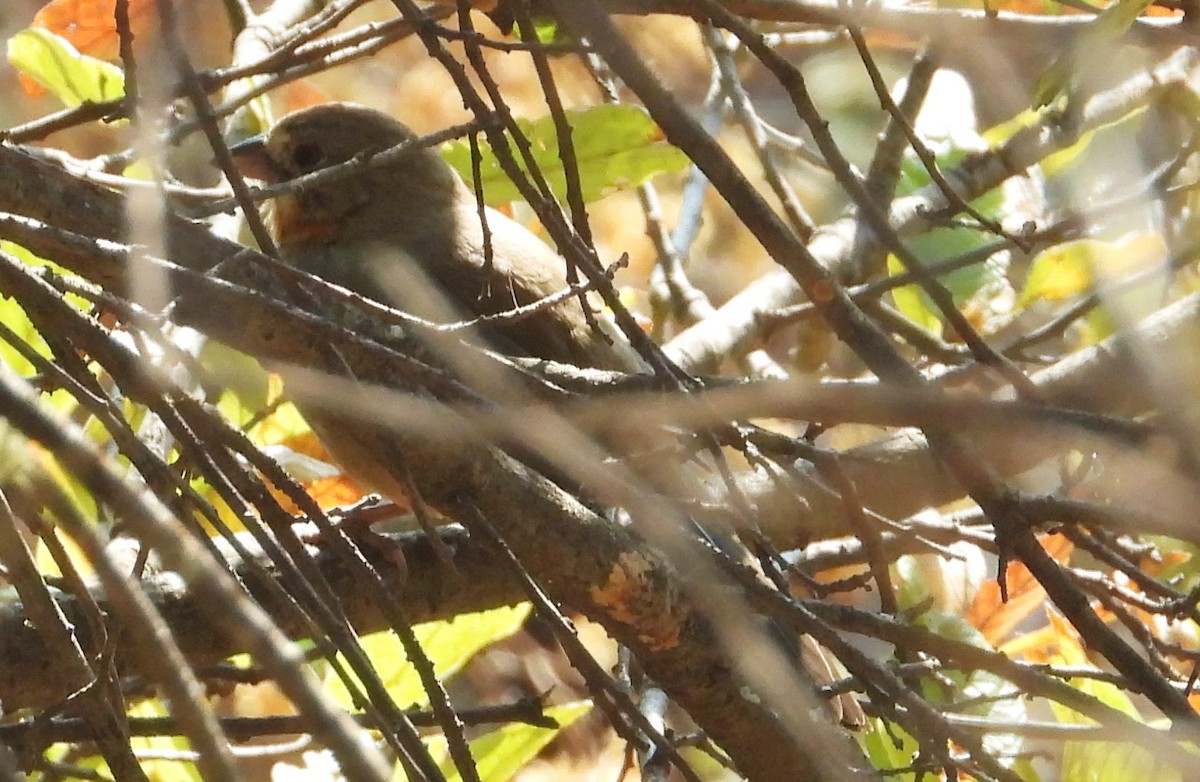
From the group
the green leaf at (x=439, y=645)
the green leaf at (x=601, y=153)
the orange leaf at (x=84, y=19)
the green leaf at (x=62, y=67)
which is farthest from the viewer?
the orange leaf at (x=84, y=19)

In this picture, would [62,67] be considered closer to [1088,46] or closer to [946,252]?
[946,252]

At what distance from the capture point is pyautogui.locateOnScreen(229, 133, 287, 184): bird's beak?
3.59m

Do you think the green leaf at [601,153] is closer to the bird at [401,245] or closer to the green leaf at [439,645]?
the bird at [401,245]

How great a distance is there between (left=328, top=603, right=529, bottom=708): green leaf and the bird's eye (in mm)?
1352

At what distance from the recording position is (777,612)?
172 centimetres

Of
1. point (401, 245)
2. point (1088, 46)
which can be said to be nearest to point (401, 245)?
point (401, 245)

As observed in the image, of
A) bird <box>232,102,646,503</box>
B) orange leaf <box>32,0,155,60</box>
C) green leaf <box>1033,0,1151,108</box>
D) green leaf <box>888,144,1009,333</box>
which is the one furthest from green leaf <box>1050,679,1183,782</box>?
orange leaf <box>32,0,155,60</box>

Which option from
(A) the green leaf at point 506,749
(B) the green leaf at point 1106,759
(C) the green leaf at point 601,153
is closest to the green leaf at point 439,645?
(A) the green leaf at point 506,749

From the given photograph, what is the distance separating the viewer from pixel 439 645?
111 inches

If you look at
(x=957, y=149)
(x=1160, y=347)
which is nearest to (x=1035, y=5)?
(x=957, y=149)

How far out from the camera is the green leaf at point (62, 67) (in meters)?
3.01

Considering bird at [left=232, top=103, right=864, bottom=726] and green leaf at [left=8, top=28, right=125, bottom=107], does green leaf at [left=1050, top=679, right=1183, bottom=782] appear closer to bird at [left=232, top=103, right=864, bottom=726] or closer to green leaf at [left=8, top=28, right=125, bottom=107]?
bird at [left=232, top=103, right=864, bottom=726]

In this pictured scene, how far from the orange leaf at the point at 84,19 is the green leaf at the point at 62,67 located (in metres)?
0.33

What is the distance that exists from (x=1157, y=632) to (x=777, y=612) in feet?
7.22
